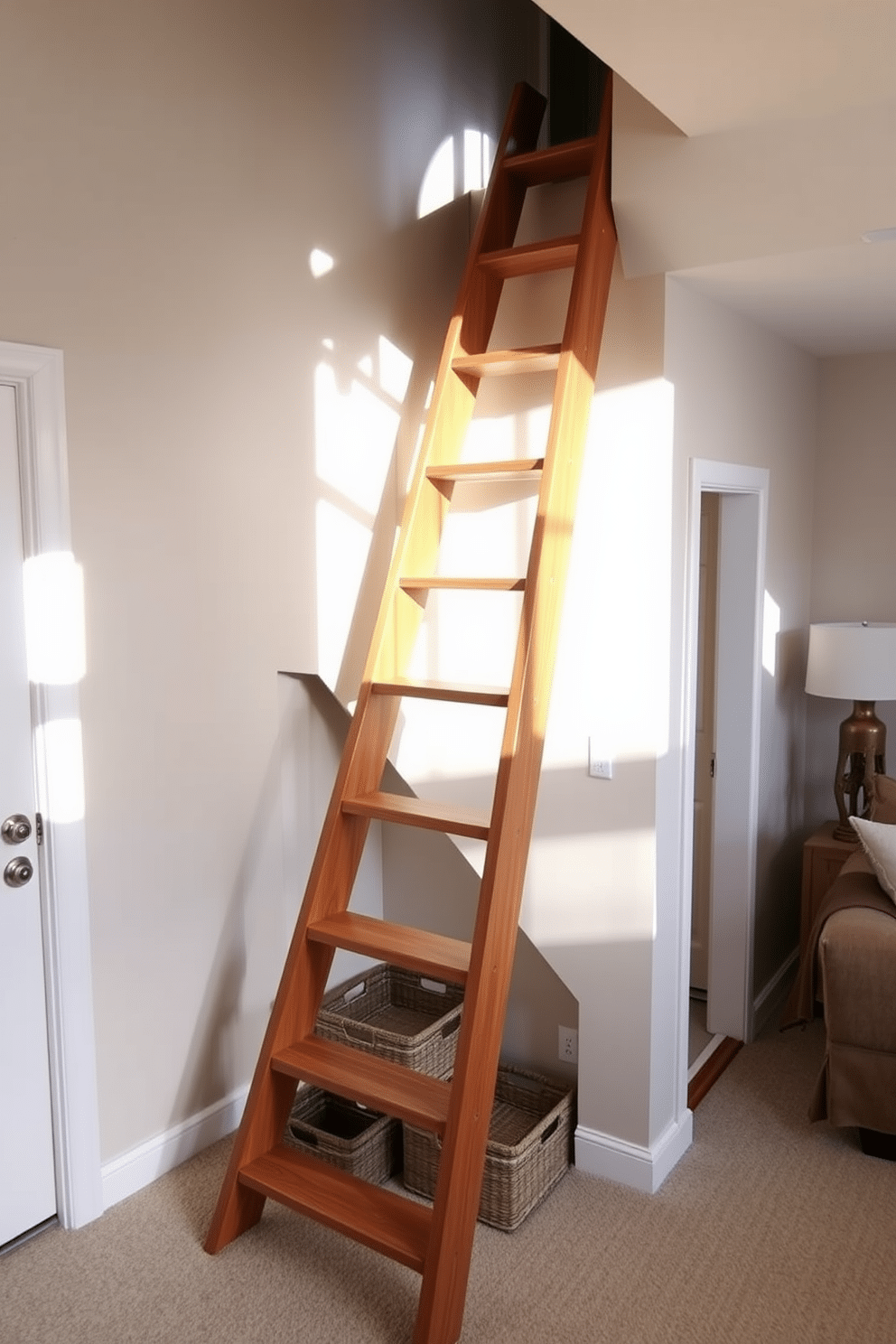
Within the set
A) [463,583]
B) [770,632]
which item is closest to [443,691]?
[463,583]

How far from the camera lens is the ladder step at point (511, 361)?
271 cm

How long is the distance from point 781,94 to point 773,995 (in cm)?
306

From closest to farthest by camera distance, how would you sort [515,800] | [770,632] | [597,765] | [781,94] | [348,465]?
[781,94], [515,800], [597,765], [348,465], [770,632]

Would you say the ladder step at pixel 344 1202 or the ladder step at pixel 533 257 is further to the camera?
the ladder step at pixel 533 257

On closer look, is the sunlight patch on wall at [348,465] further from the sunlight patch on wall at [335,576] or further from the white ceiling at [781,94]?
the white ceiling at [781,94]

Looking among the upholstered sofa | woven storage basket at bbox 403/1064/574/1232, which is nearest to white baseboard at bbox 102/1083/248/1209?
woven storage basket at bbox 403/1064/574/1232

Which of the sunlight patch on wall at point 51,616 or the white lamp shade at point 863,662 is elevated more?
the sunlight patch on wall at point 51,616

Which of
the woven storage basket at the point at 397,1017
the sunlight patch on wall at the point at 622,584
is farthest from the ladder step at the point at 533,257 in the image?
the woven storage basket at the point at 397,1017

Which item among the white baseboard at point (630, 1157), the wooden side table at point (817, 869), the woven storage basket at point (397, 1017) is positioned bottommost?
the white baseboard at point (630, 1157)

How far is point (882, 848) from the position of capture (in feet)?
10.6

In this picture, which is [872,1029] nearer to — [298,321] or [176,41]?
[298,321]

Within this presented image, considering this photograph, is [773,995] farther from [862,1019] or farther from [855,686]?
[855,686]

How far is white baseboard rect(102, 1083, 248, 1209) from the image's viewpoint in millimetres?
2787

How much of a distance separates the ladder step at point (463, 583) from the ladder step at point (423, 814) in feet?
1.78
